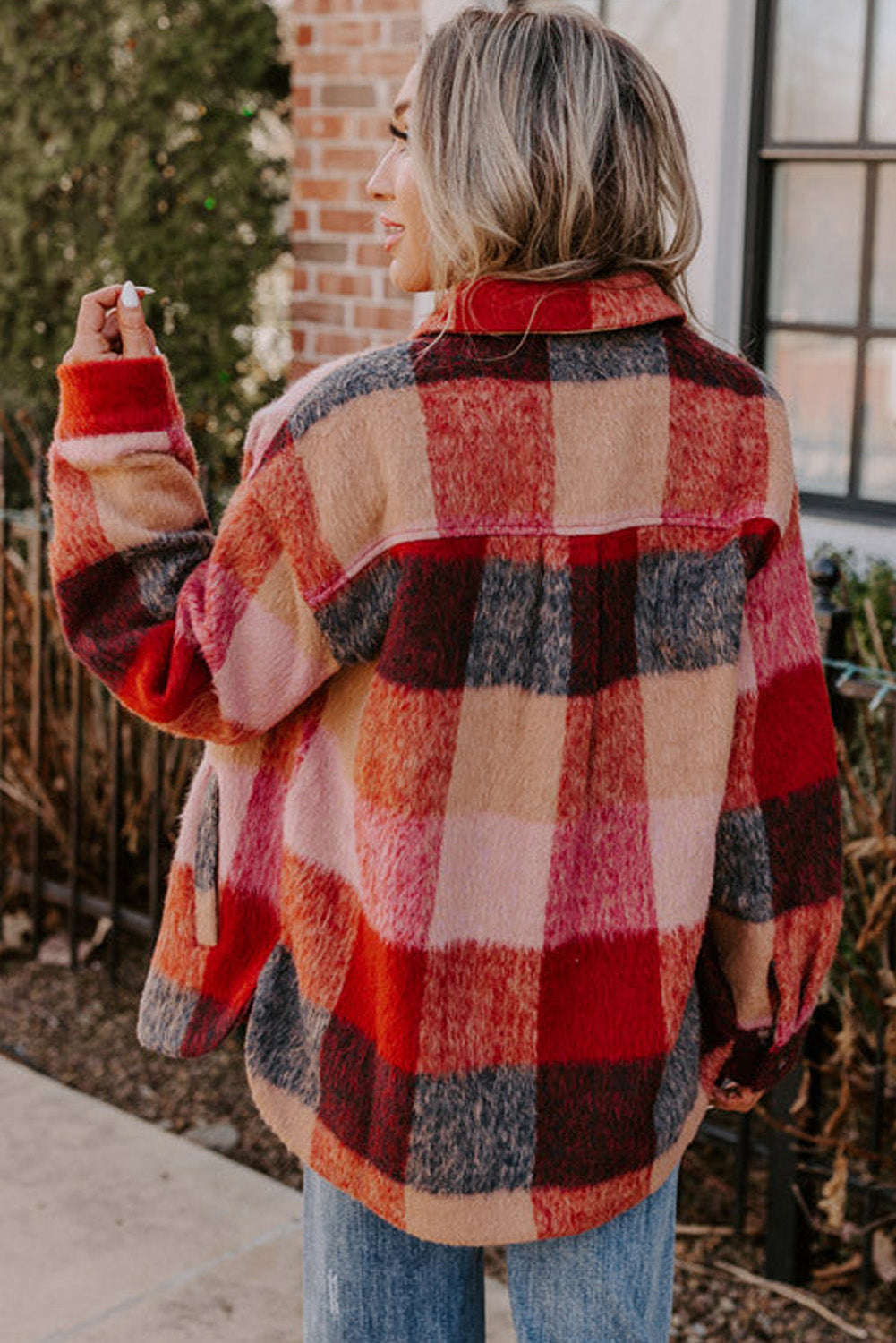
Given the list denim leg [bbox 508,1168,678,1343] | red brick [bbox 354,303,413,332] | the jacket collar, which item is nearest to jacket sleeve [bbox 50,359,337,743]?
the jacket collar

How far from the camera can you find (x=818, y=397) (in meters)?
4.36

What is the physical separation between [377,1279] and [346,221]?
3.51 meters

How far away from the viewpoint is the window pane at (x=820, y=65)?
4.09 m

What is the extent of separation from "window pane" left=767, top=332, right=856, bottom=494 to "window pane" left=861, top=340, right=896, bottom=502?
0.05m

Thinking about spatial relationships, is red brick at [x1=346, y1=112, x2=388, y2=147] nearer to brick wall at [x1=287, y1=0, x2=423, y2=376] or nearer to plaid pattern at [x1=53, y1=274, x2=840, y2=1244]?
brick wall at [x1=287, y1=0, x2=423, y2=376]

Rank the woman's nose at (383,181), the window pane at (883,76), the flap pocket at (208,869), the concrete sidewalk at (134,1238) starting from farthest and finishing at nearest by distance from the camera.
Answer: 1. the window pane at (883,76)
2. the concrete sidewalk at (134,1238)
3. the flap pocket at (208,869)
4. the woman's nose at (383,181)

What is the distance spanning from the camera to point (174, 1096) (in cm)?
386

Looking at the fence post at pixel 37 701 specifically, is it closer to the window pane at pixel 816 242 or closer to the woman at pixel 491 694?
the window pane at pixel 816 242

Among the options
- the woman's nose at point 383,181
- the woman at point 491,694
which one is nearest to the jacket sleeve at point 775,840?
the woman at point 491,694

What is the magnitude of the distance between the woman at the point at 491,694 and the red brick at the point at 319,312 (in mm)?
3008

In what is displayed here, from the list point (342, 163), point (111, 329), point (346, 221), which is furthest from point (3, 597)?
point (111, 329)

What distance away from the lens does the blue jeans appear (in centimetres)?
175

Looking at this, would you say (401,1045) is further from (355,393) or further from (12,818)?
(12,818)

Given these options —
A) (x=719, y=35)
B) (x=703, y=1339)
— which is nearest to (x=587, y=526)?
(x=703, y=1339)
